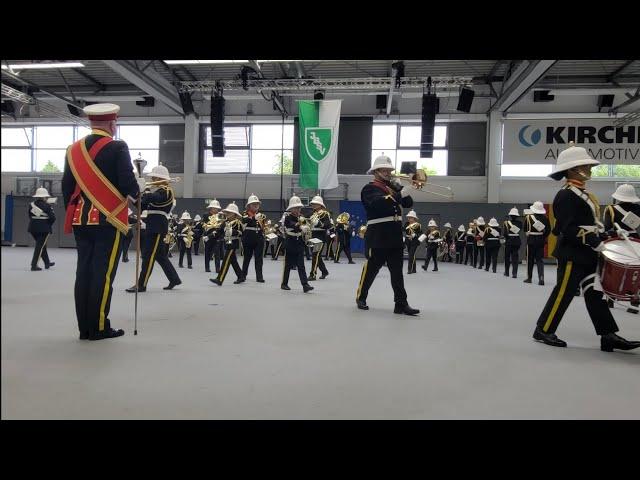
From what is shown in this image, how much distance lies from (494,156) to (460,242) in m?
4.52

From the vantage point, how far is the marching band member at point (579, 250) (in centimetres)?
361

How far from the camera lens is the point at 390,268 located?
17.1ft

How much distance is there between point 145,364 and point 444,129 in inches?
738

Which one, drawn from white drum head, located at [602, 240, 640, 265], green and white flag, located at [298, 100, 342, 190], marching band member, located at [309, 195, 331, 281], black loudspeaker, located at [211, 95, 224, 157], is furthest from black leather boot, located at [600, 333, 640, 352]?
black loudspeaker, located at [211, 95, 224, 157]

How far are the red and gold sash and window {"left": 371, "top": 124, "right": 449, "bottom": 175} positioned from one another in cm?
1686

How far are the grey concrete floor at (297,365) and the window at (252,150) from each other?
14.8m

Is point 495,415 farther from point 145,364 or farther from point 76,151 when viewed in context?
point 76,151

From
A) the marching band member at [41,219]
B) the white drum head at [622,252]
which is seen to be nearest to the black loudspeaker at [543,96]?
the white drum head at [622,252]

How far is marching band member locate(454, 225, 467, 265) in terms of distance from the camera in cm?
1684

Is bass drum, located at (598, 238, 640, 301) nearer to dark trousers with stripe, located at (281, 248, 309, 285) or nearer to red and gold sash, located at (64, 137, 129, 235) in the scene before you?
red and gold sash, located at (64, 137, 129, 235)

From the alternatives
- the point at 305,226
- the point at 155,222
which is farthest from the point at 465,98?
the point at 155,222

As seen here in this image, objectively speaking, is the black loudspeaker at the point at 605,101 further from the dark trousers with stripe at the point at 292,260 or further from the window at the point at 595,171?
the dark trousers with stripe at the point at 292,260

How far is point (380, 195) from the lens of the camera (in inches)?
204

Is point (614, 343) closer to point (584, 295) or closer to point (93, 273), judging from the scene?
point (584, 295)
